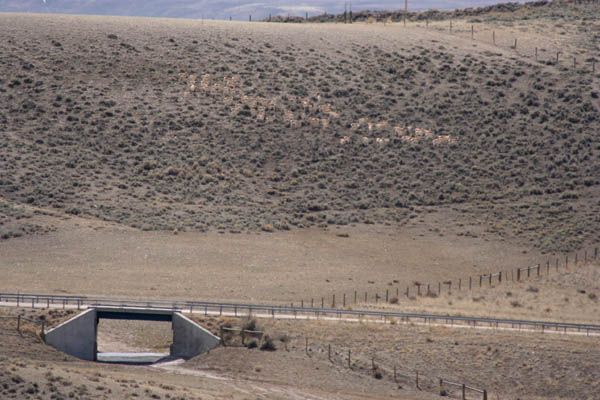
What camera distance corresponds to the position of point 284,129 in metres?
93.2

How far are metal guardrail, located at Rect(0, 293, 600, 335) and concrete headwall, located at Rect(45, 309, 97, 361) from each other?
1.47 m

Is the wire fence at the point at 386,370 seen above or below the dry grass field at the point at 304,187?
below

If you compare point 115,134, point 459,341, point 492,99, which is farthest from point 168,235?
point 492,99

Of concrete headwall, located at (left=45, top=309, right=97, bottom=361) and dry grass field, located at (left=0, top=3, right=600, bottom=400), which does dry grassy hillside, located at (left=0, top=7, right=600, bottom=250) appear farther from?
concrete headwall, located at (left=45, top=309, right=97, bottom=361)

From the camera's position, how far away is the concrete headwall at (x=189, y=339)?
58.6 m

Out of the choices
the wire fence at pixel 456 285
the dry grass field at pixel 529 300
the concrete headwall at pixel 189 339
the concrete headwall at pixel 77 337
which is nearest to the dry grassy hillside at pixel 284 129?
the wire fence at pixel 456 285

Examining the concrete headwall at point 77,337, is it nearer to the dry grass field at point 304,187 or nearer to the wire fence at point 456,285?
the dry grass field at point 304,187

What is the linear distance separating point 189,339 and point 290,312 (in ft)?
14.8

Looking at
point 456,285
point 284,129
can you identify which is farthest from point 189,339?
point 284,129

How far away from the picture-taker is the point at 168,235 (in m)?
76.8

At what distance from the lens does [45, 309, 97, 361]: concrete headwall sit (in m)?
57.4

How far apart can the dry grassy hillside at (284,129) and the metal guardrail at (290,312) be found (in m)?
14.8

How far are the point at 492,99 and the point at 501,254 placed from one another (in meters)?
22.9

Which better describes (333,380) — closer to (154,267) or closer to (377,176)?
(154,267)
